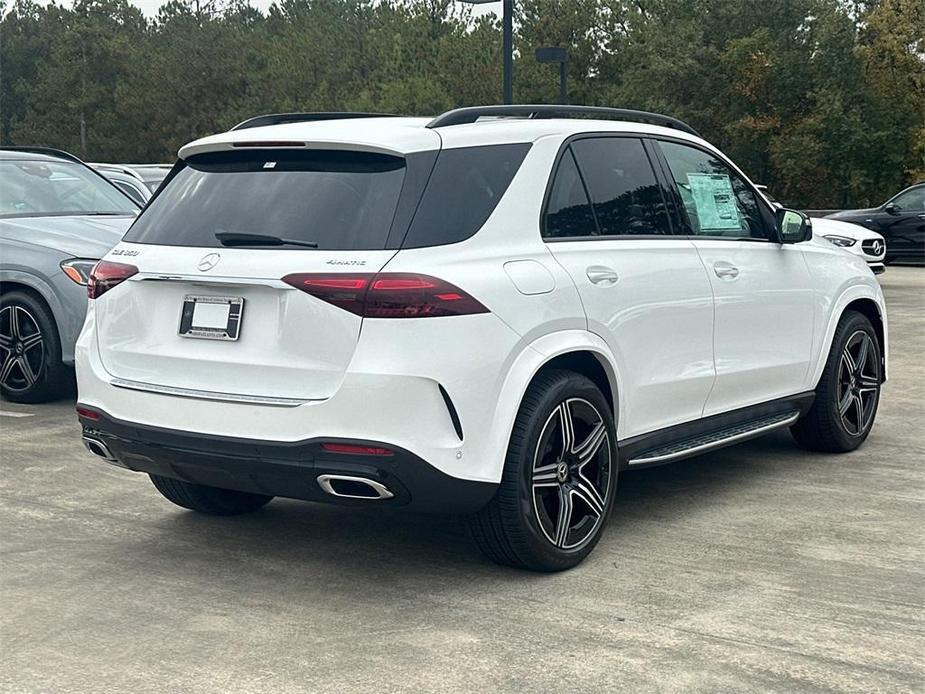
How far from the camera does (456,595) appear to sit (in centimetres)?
471

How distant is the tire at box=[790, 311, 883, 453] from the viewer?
7055 mm

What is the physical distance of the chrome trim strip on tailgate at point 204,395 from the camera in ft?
14.8

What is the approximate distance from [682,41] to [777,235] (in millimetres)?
45000

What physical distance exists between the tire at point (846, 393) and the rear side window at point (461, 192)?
2796 mm

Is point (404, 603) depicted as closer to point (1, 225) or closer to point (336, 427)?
point (336, 427)

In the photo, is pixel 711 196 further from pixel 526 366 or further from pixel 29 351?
pixel 29 351

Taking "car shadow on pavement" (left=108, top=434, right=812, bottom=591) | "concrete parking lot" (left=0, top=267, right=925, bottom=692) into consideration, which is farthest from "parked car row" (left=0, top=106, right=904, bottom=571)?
"concrete parking lot" (left=0, top=267, right=925, bottom=692)

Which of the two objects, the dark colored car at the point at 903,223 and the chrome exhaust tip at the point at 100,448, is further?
the dark colored car at the point at 903,223

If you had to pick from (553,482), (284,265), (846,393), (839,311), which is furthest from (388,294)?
(846,393)

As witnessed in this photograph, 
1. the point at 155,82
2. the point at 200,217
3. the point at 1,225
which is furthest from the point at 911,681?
the point at 155,82

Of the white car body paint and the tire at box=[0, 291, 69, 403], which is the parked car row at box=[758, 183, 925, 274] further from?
the white car body paint

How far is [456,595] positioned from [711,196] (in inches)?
103

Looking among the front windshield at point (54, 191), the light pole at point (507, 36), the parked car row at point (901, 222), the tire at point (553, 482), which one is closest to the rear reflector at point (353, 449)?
the tire at point (553, 482)

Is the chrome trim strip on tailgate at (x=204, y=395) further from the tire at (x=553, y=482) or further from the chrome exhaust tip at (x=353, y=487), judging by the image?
the tire at (x=553, y=482)
